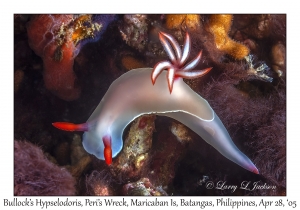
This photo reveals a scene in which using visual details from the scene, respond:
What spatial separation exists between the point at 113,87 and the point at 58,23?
0.76 meters

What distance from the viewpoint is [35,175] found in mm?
2119

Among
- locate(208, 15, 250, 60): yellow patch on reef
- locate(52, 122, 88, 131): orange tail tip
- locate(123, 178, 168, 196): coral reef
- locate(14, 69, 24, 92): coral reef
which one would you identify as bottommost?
locate(123, 178, 168, 196): coral reef

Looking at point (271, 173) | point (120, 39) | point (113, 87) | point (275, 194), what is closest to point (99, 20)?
point (120, 39)

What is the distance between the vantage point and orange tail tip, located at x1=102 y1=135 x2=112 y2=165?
226 centimetres

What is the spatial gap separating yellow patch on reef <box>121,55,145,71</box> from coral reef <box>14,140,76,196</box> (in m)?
1.24

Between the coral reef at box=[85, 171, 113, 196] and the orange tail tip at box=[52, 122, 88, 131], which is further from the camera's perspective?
the coral reef at box=[85, 171, 113, 196]

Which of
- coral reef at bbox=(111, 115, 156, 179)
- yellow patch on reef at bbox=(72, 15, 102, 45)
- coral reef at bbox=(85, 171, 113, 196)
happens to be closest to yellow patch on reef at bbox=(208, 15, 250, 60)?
coral reef at bbox=(111, 115, 156, 179)

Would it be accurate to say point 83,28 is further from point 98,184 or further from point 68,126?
point 98,184

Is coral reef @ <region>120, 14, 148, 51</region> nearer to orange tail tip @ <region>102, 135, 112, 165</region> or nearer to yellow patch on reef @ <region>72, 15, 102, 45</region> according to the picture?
yellow patch on reef @ <region>72, 15, 102, 45</region>

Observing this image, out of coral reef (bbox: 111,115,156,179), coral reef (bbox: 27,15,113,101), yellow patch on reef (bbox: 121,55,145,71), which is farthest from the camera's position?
yellow patch on reef (bbox: 121,55,145,71)

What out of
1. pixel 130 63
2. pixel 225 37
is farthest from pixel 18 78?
pixel 225 37

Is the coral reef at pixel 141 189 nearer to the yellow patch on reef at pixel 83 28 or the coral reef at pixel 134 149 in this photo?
the coral reef at pixel 134 149

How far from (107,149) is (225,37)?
1584mm

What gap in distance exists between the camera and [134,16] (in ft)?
8.81
